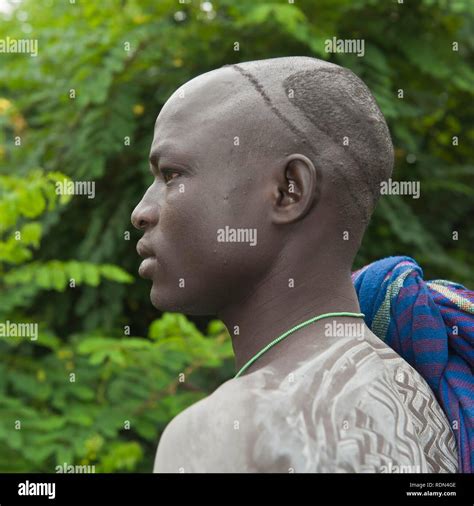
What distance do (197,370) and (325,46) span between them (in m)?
2.25

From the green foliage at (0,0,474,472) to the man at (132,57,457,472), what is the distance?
301 centimetres

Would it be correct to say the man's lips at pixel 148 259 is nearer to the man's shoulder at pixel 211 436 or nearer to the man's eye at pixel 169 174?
the man's eye at pixel 169 174

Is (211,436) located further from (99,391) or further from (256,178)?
(99,391)

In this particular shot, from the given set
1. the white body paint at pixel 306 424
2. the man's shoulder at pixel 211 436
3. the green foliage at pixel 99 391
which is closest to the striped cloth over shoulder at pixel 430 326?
the white body paint at pixel 306 424

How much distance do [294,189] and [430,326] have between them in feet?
1.80

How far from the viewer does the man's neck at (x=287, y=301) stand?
205 centimetres

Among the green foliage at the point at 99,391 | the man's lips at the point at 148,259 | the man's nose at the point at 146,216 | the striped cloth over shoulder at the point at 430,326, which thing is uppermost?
the man's nose at the point at 146,216

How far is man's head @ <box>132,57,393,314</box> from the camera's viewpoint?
6.61 ft

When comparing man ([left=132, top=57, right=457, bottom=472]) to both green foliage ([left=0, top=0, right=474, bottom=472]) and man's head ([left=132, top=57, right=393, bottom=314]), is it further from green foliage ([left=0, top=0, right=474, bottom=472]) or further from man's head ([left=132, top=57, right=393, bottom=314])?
green foliage ([left=0, top=0, right=474, bottom=472])

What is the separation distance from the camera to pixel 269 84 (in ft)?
6.78

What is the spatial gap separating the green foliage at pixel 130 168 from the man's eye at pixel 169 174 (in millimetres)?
2979

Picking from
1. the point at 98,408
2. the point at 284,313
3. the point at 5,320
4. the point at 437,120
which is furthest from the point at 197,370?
the point at 284,313
